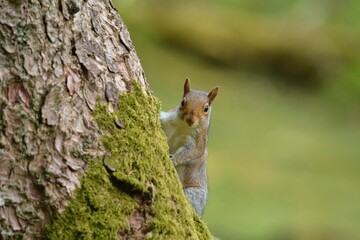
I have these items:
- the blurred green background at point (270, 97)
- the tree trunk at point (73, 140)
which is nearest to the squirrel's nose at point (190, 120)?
the tree trunk at point (73, 140)

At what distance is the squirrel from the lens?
413 centimetres

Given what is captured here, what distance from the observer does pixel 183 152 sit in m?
4.16

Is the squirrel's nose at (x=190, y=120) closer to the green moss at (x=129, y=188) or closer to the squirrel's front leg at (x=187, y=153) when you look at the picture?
the squirrel's front leg at (x=187, y=153)

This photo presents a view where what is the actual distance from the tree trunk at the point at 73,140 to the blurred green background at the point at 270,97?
5118 mm

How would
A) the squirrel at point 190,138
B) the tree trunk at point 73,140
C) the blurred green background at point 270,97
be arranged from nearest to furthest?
the tree trunk at point 73,140 < the squirrel at point 190,138 < the blurred green background at point 270,97

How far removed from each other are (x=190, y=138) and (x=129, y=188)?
1486 mm

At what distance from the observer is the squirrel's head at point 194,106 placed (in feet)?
13.7

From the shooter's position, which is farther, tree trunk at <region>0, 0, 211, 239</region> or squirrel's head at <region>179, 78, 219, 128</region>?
squirrel's head at <region>179, 78, 219, 128</region>

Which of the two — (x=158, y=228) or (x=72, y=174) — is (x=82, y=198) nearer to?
(x=72, y=174)

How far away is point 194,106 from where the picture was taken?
4191mm

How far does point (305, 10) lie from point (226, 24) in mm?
1976

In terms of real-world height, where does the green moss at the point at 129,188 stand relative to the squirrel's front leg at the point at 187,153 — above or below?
below

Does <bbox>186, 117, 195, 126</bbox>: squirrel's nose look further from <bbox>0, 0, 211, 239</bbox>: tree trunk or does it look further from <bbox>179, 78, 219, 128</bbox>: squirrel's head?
<bbox>0, 0, 211, 239</bbox>: tree trunk

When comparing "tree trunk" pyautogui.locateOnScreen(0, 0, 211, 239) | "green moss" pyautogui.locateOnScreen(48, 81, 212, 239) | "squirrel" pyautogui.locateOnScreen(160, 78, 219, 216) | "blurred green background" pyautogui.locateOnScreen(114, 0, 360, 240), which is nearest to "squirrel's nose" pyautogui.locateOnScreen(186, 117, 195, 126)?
"squirrel" pyautogui.locateOnScreen(160, 78, 219, 216)
